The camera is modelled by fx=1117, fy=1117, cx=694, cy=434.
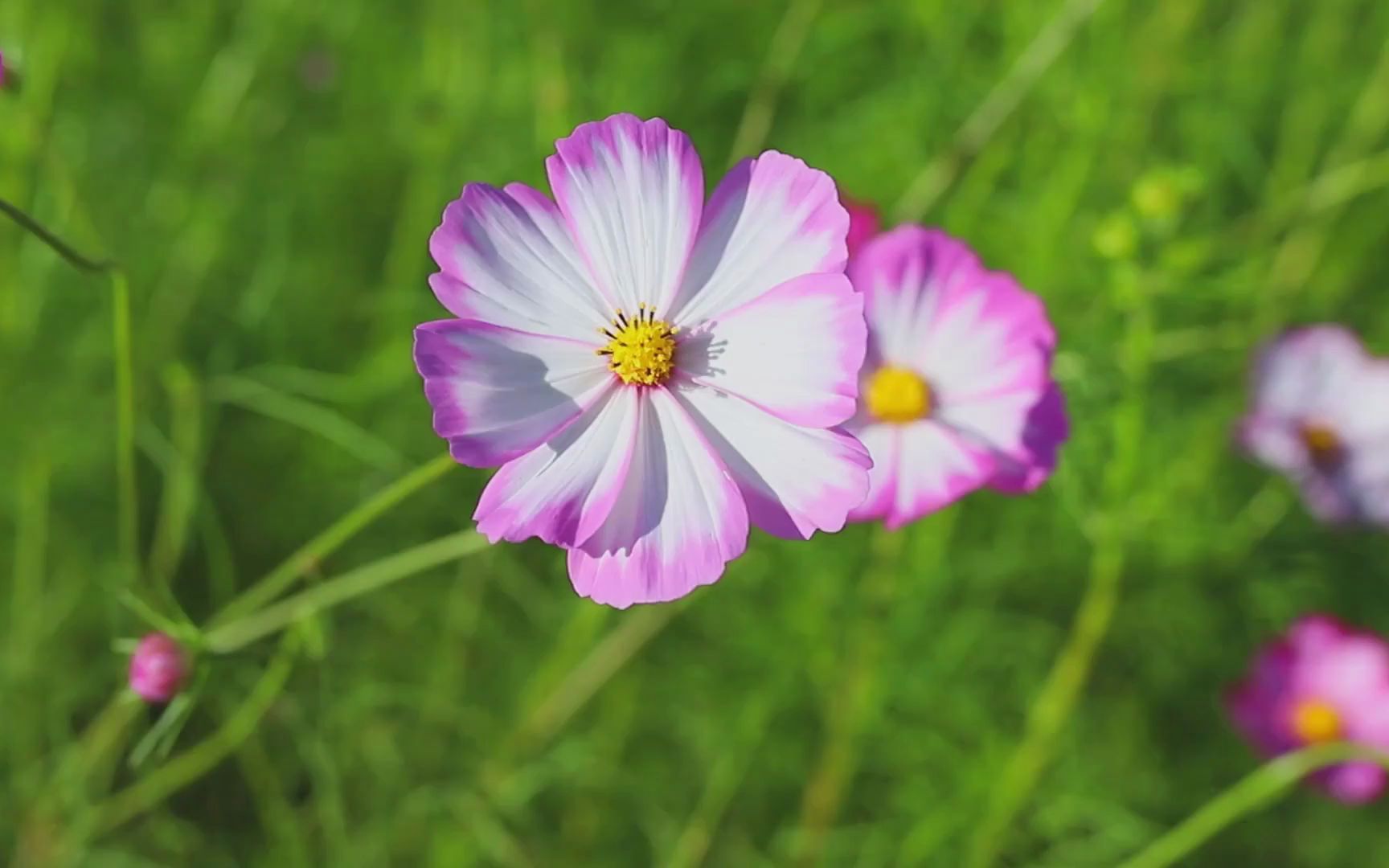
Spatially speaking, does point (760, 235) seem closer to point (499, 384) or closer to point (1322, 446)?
point (499, 384)

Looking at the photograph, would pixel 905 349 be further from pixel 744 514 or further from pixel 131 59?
pixel 131 59

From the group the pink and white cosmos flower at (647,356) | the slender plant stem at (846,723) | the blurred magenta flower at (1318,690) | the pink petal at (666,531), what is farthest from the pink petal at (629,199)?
the blurred magenta flower at (1318,690)

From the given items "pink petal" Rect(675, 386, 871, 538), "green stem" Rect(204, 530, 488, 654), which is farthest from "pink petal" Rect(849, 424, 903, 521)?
"green stem" Rect(204, 530, 488, 654)

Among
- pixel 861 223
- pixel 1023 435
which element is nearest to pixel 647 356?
pixel 1023 435

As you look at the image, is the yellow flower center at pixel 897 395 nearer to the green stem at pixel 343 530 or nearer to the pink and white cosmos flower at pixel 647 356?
the pink and white cosmos flower at pixel 647 356

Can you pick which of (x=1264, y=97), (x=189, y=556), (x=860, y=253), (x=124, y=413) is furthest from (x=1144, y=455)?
(x=189, y=556)
